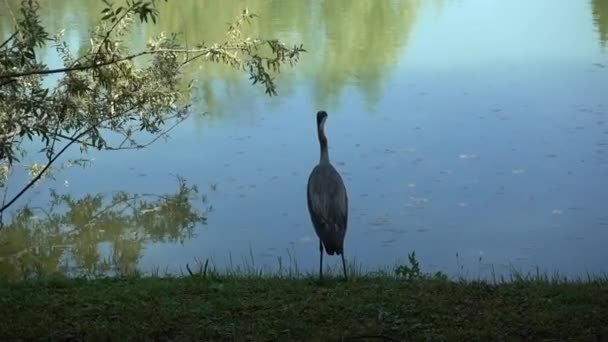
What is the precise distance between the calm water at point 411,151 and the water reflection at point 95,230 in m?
0.03

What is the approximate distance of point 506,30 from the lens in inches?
717

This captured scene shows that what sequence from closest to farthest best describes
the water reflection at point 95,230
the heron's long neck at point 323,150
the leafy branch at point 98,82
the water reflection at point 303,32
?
the leafy branch at point 98,82, the heron's long neck at point 323,150, the water reflection at point 95,230, the water reflection at point 303,32

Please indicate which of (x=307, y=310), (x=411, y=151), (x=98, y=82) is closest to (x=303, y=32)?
(x=411, y=151)

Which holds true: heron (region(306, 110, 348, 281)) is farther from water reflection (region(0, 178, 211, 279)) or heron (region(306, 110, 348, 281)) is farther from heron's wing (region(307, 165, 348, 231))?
water reflection (region(0, 178, 211, 279))

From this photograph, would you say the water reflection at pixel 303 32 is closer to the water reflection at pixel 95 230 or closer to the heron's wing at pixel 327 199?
the water reflection at pixel 95 230

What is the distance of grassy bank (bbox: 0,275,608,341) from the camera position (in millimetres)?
4246

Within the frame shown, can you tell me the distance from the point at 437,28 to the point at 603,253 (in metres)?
11.5

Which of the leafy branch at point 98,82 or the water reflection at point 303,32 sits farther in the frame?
the water reflection at point 303,32

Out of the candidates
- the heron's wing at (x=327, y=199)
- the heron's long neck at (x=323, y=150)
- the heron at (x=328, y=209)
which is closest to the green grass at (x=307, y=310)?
the heron at (x=328, y=209)

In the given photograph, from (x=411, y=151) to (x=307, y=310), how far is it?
6.63m

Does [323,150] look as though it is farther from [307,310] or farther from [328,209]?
[307,310]

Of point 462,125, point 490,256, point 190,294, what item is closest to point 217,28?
point 462,125

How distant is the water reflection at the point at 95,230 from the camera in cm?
862

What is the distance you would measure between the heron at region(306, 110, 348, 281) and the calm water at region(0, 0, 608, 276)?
1737 millimetres
